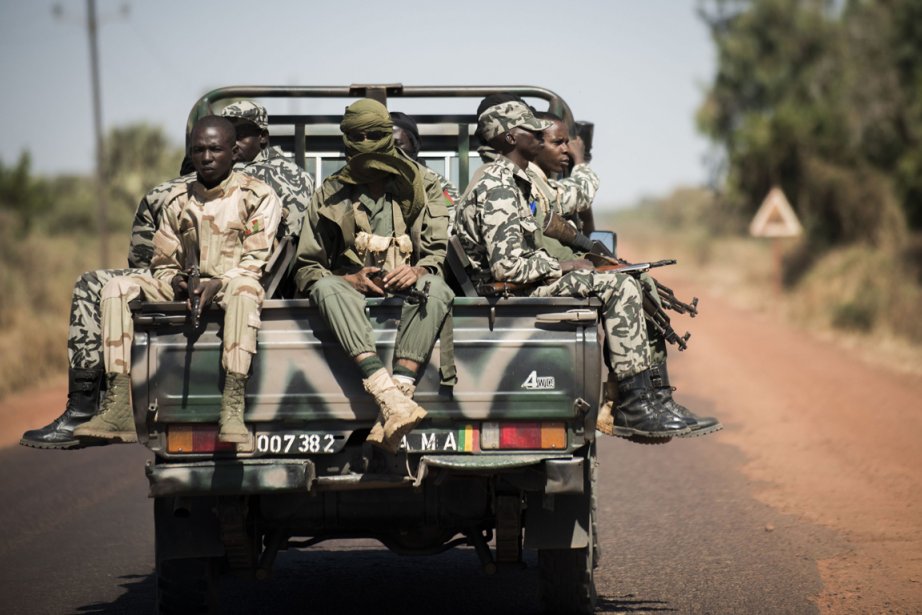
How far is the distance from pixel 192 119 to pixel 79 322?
2.07 meters

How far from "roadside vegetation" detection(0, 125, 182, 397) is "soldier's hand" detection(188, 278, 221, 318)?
9.20 m

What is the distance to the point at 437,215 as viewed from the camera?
612 centimetres

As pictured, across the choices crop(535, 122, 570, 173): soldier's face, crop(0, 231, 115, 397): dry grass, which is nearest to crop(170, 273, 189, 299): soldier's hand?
crop(535, 122, 570, 173): soldier's face

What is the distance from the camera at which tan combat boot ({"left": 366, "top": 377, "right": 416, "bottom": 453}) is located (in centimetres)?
527

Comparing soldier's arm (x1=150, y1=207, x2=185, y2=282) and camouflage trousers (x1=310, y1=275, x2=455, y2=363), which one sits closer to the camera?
camouflage trousers (x1=310, y1=275, x2=455, y2=363)

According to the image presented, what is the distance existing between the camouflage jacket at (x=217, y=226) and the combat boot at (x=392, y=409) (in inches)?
40.3

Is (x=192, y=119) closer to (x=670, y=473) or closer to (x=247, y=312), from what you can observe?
(x=247, y=312)

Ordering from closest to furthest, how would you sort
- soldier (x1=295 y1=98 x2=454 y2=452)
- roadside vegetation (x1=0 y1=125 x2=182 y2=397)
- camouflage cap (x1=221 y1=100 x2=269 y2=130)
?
soldier (x1=295 y1=98 x2=454 y2=452) < camouflage cap (x1=221 y1=100 x2=269 y2=130) < roadside vegetation (x1=0 y1=125 x2=182 y2=397)

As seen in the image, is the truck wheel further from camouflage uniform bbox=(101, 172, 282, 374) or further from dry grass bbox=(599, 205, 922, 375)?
dry grass bbox=(599, 205, 922, 375)

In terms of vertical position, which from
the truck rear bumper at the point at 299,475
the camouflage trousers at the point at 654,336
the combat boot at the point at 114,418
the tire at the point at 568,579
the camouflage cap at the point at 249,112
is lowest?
the tire at the point at 568,579

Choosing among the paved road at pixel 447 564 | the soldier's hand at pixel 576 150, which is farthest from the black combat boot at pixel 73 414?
the soldier's hand at pixel 576 150

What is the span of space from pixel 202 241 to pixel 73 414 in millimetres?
940

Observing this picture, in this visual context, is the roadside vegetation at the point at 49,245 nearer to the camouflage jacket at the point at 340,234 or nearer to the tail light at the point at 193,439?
the camouflage jacket at the point at 340,234

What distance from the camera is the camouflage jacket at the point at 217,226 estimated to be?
605cm
